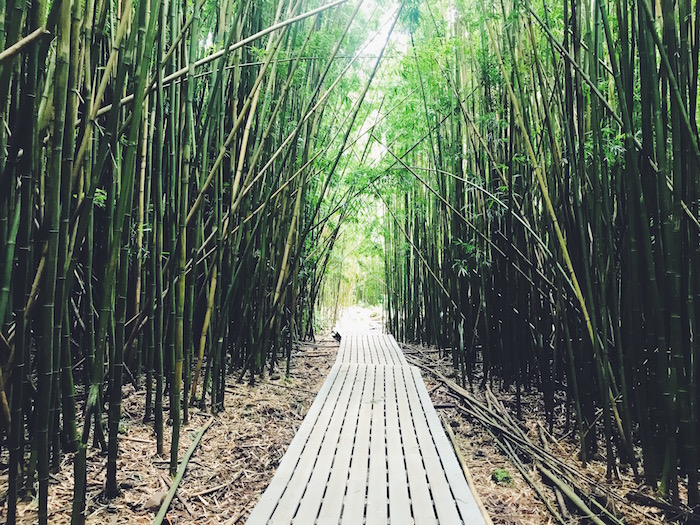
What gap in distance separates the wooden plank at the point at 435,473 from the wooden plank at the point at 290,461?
0.40 meters

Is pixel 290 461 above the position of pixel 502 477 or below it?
above

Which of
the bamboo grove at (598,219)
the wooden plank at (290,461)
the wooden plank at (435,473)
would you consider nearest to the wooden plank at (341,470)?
the wooden plank at (290,461)

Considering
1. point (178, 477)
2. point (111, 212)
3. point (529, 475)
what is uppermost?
point (111, 212)

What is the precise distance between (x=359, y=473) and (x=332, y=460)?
126 millimetres

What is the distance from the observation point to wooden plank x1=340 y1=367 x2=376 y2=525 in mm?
1119

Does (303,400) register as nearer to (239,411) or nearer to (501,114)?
(239,411)

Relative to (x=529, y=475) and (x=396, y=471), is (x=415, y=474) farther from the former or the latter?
(x=529, y=475)

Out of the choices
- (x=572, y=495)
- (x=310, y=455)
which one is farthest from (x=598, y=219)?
(x=310, y=455)

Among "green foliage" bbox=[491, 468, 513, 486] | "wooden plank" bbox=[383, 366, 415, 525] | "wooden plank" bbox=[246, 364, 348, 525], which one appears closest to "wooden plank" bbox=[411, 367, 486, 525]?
"wooden plank" bbox=[383, 366, 415, 525]

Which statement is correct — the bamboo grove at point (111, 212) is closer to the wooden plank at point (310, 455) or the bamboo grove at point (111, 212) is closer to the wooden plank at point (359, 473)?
the wooden plank at point (310, 455)

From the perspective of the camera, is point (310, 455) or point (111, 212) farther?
point (310, 455)

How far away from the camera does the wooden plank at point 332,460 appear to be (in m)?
1.15

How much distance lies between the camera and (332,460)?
1.46m

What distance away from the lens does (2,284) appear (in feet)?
Answer: 3.20
